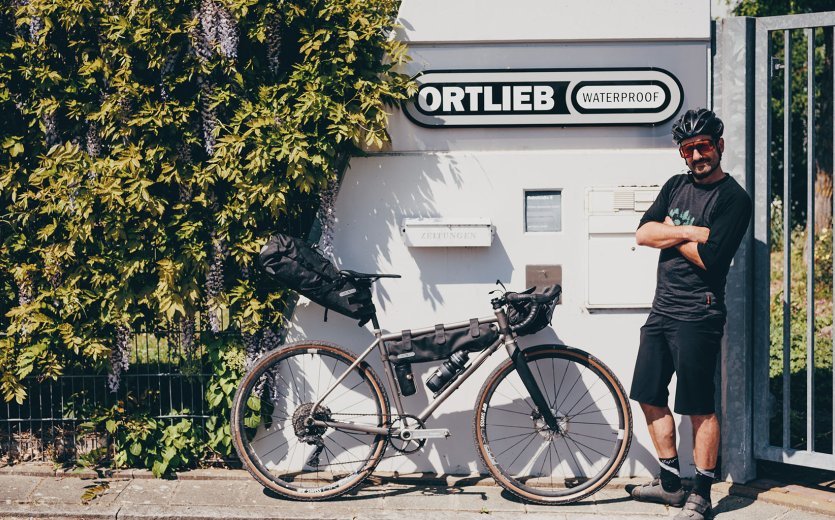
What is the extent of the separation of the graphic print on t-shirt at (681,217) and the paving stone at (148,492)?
11.4ft

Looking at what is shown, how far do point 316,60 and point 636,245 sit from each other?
7.58 feet

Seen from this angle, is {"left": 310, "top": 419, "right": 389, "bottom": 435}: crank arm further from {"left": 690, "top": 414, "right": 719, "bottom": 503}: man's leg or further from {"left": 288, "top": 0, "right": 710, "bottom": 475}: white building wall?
{"left": 690, "top": 414, "right": 719, "bottom": 503}: man's leg

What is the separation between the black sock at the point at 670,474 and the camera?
568cm

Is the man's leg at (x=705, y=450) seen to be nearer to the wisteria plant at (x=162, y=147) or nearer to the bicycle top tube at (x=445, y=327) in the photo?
the bicycle top tube at (x=445, y=327)

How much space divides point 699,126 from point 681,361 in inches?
52.6

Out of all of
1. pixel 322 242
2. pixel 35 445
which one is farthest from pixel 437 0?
pixel 35 445

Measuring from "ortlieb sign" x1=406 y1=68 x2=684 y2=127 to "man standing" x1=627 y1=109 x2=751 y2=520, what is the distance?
14.4 inches

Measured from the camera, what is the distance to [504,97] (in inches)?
236

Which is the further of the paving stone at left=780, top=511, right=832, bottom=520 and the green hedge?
the green hedge

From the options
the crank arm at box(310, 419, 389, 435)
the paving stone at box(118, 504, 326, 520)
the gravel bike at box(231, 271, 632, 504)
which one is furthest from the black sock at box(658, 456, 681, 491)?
the paving stone at box(118, 504, 326, 520)

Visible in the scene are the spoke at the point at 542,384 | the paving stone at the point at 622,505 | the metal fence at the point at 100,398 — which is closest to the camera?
the paving stone at the point at 622,505

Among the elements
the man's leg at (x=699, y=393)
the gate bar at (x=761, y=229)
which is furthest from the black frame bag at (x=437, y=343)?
the gate bar at (x=761, y=229)

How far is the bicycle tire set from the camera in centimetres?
580

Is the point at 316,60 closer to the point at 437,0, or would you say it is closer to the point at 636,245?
the point at 437,0
